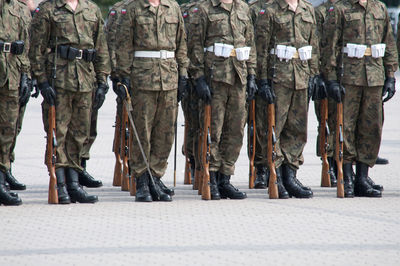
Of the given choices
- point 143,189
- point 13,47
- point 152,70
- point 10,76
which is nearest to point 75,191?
point 143,189

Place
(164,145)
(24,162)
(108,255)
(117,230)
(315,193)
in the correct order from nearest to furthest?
(108,255) < (117,230) < (164,145) < (315,193) < (24,162)

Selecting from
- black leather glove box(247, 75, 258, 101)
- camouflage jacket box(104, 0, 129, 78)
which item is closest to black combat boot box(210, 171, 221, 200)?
black leather glove box(247, 75, 258, 101)

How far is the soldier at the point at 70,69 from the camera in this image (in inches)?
331

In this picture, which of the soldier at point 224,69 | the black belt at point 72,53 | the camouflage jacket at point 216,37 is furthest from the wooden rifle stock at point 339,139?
the black belt at point 72,53

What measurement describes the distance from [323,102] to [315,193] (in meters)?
1.01

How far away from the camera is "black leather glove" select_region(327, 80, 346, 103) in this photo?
914cm

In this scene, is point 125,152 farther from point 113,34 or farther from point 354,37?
point 354,37

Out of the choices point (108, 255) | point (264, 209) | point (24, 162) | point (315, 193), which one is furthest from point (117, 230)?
point (24, 162)

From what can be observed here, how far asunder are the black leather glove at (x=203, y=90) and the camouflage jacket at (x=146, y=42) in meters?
0.28

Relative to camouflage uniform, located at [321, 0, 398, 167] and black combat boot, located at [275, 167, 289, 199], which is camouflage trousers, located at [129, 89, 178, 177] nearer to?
black combat boot, located at [275, 167, 289, 199]

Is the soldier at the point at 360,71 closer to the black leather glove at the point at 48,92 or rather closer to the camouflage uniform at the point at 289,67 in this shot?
the camouflage uniform at the point at 289,67

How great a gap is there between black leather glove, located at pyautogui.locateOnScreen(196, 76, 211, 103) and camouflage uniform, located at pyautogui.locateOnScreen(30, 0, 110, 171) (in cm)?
88

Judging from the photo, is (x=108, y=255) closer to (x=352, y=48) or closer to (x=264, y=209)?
(x=264, y=209)

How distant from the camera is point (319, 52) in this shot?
928 centimetres
